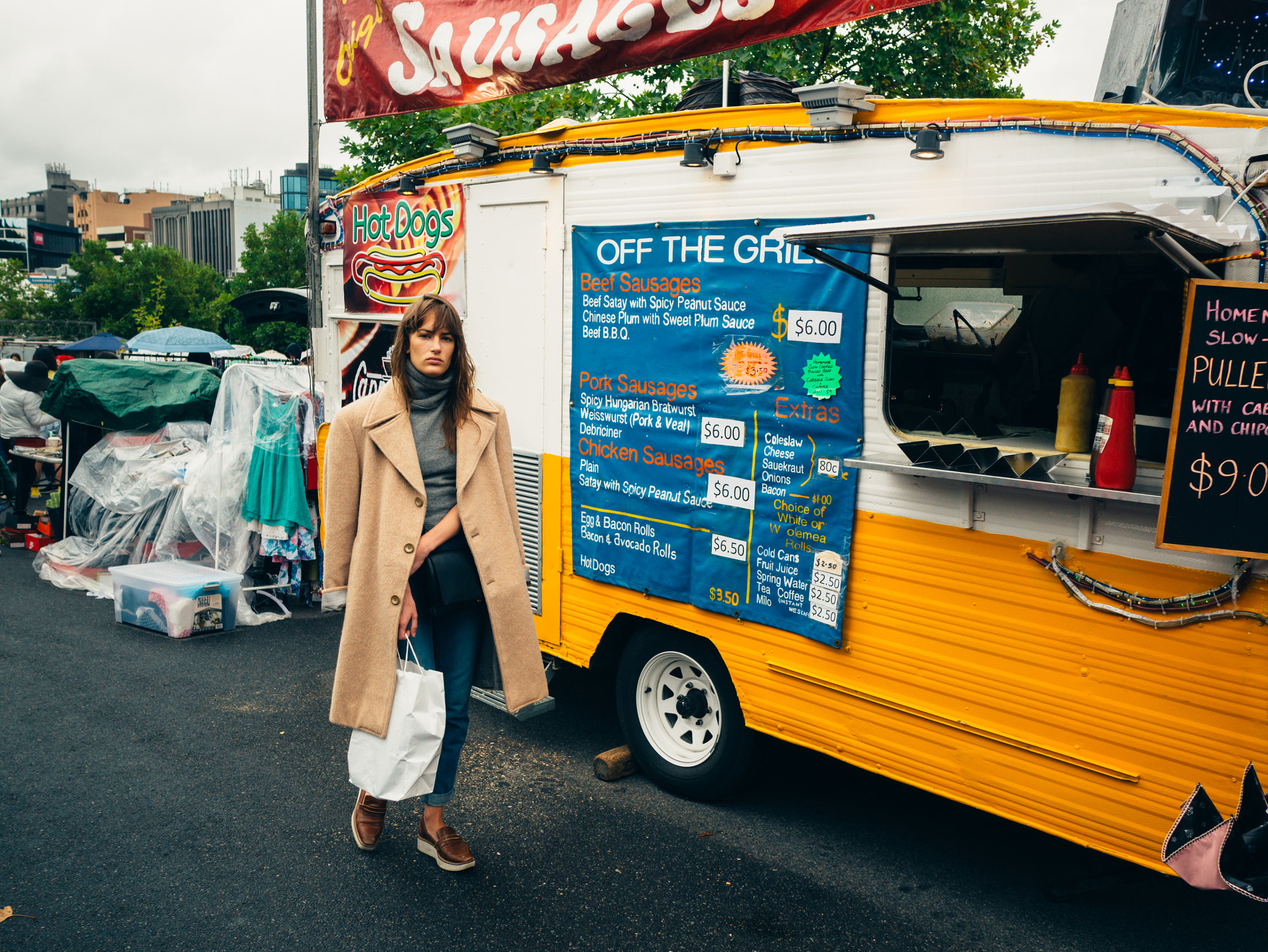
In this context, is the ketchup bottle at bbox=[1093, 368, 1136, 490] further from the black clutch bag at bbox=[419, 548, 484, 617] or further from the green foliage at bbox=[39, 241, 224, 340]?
the green foliage at bbox=[39, 241, 224, 340]

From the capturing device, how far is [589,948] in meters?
3.22

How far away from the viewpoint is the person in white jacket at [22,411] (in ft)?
32.8

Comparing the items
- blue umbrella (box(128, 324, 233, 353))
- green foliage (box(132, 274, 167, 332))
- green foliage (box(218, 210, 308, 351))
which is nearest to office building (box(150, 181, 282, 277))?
green foliage (box(218, 210, 308, 351))

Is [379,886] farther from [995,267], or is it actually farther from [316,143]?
[316,143]

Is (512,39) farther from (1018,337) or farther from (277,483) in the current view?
(277,483)

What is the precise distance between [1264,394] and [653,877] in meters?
2.64

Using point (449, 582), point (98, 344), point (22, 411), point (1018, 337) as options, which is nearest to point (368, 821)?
point (449, 582)

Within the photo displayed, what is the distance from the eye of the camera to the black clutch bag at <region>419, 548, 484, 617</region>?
341 centimetres

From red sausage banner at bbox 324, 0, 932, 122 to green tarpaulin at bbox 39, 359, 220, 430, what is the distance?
10.9ft

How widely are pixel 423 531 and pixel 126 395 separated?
5.88m

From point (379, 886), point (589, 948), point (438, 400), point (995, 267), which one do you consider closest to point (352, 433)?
point (438, 400)

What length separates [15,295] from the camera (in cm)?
6362

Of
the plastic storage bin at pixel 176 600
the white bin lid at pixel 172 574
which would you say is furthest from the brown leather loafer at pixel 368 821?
the white bin lid at pixel 172 574

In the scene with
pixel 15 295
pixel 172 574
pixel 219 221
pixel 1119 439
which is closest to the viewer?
pixel 1119 439
